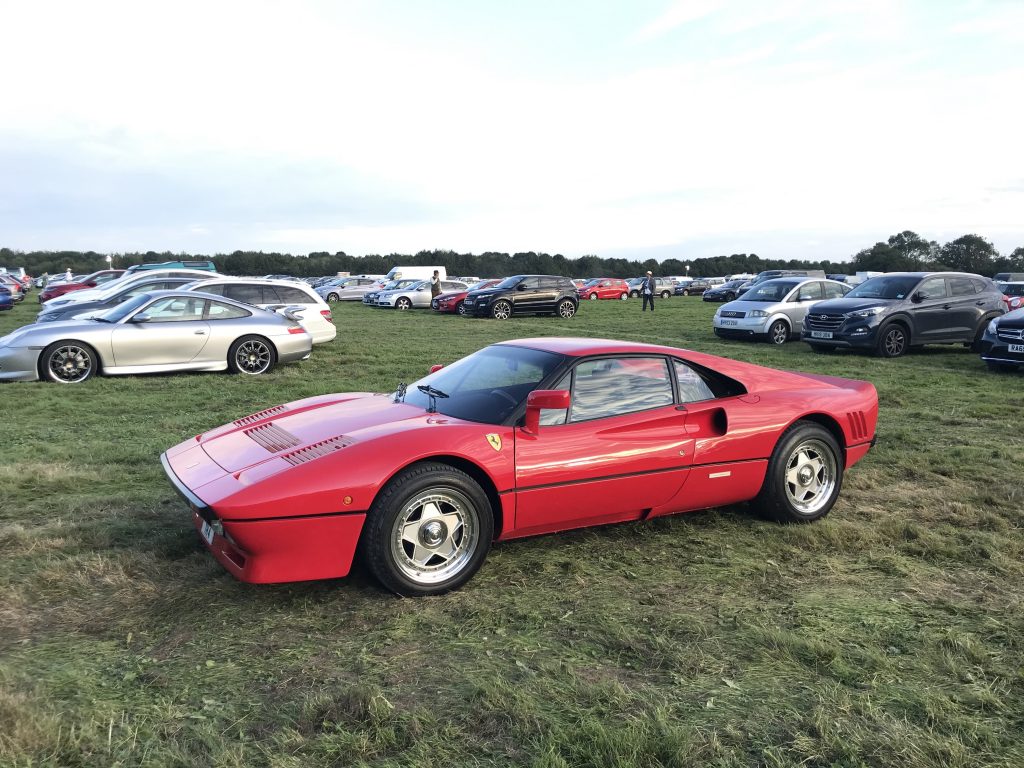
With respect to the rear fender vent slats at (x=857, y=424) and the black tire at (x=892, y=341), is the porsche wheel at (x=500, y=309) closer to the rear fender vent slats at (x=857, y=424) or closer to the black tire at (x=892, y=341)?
the black tire at (x=892, y=341)

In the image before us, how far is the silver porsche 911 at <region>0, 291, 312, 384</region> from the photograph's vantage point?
1077 cm

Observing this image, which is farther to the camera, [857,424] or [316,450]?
[857,424]

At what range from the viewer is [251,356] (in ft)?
39.7

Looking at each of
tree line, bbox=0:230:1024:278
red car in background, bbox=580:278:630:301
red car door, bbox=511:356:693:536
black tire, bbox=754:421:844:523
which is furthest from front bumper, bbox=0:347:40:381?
tree line, bbox=0:230:1024:278

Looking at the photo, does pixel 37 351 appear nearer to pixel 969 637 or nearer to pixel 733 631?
pixel 733 631

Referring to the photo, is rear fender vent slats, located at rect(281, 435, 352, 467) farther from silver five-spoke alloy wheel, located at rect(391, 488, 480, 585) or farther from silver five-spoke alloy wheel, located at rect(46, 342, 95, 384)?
silver five-spoke alloy wheel, located at rect(46, 342, 95, 384)

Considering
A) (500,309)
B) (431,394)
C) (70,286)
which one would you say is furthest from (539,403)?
(70,286)

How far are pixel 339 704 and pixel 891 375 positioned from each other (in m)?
11.4

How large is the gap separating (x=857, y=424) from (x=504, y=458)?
282 cm

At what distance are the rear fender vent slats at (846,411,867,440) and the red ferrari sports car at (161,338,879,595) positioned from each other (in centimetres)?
1

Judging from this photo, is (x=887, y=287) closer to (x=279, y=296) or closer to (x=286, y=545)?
(x=279, y=296)

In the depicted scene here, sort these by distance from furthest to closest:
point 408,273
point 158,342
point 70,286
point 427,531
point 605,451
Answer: point 408,273
point 70,286
point 158,342
point 605,451
point 427,531

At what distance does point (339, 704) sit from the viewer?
2947 mm

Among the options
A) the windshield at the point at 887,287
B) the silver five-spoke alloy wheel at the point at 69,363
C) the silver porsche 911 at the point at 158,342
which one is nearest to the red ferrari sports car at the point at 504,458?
the silver porsche 911 at the point at 158,342
